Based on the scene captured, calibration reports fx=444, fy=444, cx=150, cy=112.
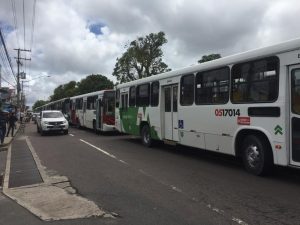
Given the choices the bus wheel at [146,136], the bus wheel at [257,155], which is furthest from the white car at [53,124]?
the bus wheel at [257,155]

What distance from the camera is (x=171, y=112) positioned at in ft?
50.2

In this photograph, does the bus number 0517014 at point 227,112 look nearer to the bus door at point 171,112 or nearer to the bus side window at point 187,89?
the bus side window at point 187,89

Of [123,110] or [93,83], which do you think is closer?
[123,110]

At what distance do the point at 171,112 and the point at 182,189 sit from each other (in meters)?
6.44

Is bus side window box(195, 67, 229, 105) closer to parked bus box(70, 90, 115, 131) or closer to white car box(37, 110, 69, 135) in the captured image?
parked bus box(70, 90, 115, 131)

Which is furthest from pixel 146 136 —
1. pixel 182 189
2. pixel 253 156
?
pixel 182 189

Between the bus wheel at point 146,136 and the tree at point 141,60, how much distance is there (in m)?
57.5

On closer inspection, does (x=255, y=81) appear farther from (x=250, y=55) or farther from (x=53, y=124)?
(x=53, y=124)

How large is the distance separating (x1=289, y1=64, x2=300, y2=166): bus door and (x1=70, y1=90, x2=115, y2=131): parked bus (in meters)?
18.2

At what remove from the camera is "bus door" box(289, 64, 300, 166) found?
9.06m

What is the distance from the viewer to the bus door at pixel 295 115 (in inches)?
357

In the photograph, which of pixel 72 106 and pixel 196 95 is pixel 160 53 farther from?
pixel 196 95

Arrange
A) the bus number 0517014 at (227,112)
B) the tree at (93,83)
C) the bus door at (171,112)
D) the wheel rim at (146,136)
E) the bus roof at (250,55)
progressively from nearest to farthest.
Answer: the bus roof at (250,55) < the bus number 0517014 at (227,112) < the bus door at (171,112) < the wheel rim at (146,136) < the tree at (93,83)

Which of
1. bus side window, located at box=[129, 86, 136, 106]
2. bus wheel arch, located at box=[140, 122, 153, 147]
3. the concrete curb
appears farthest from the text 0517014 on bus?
the concrete curb
